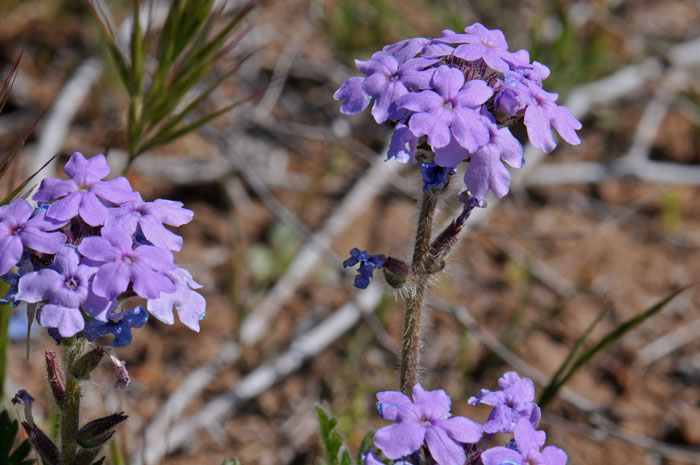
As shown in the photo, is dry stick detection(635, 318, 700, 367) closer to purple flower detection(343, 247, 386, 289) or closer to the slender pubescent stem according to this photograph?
purple flower detection(343, 247, 386, 289)

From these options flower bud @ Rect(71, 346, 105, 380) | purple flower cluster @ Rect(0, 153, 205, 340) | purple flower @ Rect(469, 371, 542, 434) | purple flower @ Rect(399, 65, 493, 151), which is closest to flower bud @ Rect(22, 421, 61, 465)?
flower bud @ Rect(71, 346, 105, 380)

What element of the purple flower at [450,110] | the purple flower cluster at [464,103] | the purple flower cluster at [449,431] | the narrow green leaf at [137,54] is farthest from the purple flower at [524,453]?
the narrow green leaf at [137,54]

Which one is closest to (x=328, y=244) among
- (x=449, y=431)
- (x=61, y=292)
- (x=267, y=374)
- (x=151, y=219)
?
(x=267, y=374)

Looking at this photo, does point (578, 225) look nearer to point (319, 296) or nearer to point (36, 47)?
point (319, 296)

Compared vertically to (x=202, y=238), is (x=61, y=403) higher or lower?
higher

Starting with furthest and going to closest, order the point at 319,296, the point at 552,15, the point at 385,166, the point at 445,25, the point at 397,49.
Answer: the point at 552,15 → the point at 445,25 → the point at 385,166 → the point at 319,296 → the point at 397,49

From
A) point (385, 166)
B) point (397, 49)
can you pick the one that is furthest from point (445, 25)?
point (397, 49)
